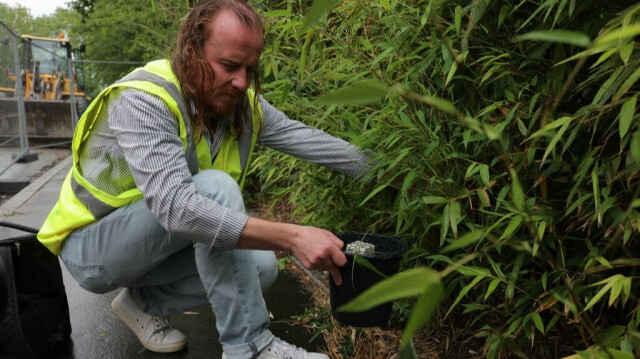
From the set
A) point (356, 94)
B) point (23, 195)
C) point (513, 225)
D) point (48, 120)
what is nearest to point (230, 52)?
point (513, 225)

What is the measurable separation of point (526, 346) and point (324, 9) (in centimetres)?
165

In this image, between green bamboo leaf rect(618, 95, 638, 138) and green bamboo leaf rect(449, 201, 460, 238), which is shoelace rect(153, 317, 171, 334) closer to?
green bamboo leaf rect(449, 201, 460, 238)

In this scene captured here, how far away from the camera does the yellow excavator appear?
766 centimetres

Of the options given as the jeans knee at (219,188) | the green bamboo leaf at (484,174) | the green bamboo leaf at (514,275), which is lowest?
the green bamboo leaf at (514,275)

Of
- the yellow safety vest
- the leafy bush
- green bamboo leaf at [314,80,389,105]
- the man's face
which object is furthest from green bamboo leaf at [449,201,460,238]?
green bamboo leaf at [314,80,389,105]

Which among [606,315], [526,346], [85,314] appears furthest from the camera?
[85,314]

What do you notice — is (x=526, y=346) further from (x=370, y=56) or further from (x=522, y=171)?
(x=370, y=56)

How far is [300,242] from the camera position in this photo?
5.64ft

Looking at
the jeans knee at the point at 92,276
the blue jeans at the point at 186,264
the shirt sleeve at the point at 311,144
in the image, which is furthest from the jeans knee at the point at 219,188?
the jeans knee at the point at 92,276

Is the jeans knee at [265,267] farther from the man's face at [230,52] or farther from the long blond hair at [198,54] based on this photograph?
the man's face at [230,52]

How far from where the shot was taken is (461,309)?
7.16 ft

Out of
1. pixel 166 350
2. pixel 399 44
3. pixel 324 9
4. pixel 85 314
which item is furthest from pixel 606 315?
pixel 85 314

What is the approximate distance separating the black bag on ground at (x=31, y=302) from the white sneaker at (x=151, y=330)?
253mm

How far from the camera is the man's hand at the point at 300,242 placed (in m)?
1.71
